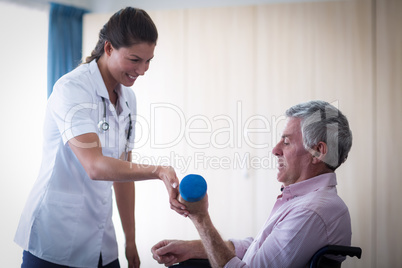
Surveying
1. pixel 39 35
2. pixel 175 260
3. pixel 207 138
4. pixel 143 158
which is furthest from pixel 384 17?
pixel 39 35

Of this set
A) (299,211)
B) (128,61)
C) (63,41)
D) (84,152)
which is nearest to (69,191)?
(84,152)

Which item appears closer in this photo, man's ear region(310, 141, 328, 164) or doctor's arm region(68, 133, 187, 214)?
doctor's arm region(68, 133, 187, 214)

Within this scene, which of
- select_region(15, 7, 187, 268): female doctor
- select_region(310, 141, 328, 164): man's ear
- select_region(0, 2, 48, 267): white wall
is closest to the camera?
select_region(15, 7, 187, 268): female doctor

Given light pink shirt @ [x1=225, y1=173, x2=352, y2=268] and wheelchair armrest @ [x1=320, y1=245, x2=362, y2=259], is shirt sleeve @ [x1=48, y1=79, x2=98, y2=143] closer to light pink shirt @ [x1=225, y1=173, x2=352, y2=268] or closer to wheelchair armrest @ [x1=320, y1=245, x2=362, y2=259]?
light pink shirt @ [x1=225, y1=173, x2=352, y2=268]

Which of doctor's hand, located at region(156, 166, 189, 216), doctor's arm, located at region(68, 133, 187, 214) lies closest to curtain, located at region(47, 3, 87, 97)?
doctor's arm, located at region(68, 133, 187, 214)

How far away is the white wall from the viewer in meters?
3.06

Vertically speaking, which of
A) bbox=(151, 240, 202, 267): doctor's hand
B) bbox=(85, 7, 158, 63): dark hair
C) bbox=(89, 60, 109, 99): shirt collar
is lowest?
bbox=(151, 240, 202, 267): doctor's hand

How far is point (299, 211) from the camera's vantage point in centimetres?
131

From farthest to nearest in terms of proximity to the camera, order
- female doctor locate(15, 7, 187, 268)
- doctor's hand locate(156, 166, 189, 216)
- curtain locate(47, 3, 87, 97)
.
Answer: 1. curtain locate(47, 3, 87, 97)
2. female doctor locate(15, 7, 187, 268)
3. doctor's hand locate(156, 166, 189, 216)

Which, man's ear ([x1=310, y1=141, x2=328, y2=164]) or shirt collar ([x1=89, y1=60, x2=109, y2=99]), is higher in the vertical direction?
shirt collar ([x1=89, y1=60, x2=109, y2=99])

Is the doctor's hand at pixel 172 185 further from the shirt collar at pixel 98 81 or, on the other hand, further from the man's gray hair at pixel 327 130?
the man's gray hair at pixel 327 130

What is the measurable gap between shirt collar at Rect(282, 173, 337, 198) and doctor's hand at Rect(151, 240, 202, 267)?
473 mm

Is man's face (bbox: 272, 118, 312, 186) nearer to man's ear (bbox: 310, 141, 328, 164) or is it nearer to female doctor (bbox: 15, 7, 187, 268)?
man's ear (bbox: 310, 141, 328, 164)

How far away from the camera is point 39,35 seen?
10.9ft
